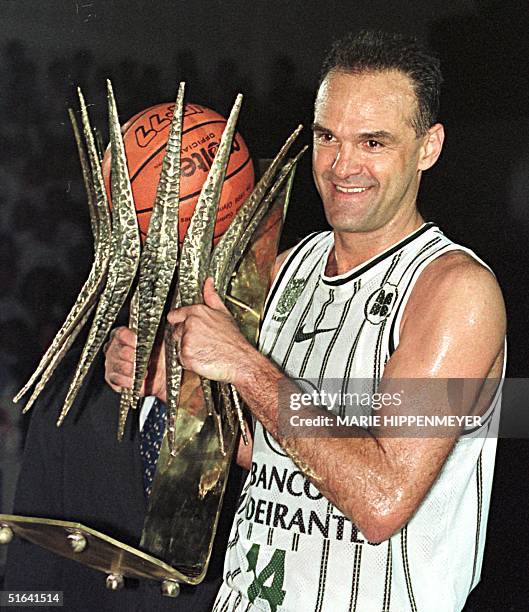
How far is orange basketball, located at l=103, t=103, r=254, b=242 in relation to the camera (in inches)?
56.9

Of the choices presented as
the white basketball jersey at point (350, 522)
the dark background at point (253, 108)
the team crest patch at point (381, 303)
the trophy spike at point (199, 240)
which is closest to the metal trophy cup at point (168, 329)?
the trophy spike at point (199, 240)

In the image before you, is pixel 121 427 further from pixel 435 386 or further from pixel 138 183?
pixel 435 386

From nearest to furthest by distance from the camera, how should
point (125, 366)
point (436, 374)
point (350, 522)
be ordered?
point (436, 374) → point (350, 522) → point (125, 366)

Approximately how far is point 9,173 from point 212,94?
1.52ft

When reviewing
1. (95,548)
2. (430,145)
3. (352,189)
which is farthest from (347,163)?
(95,548)

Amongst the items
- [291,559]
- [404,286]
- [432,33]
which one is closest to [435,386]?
[404,286]

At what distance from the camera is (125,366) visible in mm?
1523

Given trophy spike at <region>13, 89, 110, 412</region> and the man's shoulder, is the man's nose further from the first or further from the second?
trophy spike at <region>13, 89, 110, 412</region>

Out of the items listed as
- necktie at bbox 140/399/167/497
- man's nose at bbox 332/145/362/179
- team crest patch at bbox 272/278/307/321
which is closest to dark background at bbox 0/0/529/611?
necktie at bbox 140/399/167/497

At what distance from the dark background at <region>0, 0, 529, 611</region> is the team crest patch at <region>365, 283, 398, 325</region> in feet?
2.26

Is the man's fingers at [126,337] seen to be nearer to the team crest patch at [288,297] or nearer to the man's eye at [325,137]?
the team crest patch at [288,297]

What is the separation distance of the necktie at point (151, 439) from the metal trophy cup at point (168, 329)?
0.21m

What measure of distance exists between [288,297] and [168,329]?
24 centimetres

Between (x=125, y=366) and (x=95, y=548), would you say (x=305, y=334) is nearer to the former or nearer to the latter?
(x=125, y=366)
